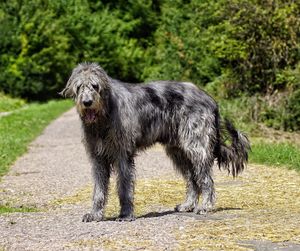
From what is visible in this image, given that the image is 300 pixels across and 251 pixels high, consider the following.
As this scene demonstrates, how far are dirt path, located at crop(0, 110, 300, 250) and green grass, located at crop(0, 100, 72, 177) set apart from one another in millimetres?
1286

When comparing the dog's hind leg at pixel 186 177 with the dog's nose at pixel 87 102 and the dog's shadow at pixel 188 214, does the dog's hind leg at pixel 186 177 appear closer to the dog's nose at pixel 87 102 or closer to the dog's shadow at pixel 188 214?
the dog's shadow at pixel 188 214

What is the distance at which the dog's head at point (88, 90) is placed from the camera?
8.95m

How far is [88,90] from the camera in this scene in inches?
353

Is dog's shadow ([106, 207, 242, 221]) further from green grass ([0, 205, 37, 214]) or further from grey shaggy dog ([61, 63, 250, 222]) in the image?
green grass ([0, 205, 37, 214])

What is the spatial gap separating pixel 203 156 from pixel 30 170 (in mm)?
6191

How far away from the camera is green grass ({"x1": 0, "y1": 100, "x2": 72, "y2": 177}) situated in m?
17.6

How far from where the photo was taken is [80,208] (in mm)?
10469

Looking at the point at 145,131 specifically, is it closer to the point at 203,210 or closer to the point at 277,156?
the point at 203,210

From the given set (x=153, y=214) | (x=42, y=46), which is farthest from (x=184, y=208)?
(x=42, y=46)

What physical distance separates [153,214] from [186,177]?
914 mm

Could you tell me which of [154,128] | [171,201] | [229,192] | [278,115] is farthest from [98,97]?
[278,115]

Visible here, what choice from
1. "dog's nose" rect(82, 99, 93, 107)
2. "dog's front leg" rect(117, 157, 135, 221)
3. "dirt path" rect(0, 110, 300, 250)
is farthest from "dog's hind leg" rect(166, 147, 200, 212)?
"dog's nose" rect(82, 99, 93, 107)

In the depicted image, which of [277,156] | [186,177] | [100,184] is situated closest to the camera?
[100,184]

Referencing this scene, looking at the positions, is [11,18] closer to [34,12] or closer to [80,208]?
[34,12]
